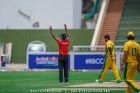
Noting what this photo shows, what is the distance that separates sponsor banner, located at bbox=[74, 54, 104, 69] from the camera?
39.4 m

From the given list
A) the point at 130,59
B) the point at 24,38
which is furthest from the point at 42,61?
the point at 130,59

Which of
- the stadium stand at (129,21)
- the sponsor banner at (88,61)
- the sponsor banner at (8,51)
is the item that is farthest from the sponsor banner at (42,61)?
the sponsor banner at (8,51)

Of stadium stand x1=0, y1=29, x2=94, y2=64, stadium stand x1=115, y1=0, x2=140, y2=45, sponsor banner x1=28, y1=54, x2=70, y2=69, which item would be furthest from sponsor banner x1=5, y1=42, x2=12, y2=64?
sponsor banner x1=28, y1=54, x2=70, y2=69

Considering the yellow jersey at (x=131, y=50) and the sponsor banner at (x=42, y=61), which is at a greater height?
the yellow jersey at (x=131, y=50)

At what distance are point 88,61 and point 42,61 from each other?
307cm

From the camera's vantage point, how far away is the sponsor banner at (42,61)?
132ft

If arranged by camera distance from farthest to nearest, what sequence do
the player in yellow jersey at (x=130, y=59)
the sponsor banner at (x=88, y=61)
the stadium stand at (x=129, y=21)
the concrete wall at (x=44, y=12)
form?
the concrete wall at (x=44, y=12) → the stadium stand at (x=129, y=21) → the sponsor banner at (x=88, y=61) → the player in yellow jersey at (x=130, y=59)

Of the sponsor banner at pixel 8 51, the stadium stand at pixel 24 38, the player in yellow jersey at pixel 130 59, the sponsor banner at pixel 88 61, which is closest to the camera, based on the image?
the player in yellow jersey at pixel 130 59

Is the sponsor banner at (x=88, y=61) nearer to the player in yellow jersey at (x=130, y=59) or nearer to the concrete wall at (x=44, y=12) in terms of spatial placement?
the concrete wall at (x=44, y=12)

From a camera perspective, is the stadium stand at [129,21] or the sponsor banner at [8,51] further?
the sponsor banner at [8,51]

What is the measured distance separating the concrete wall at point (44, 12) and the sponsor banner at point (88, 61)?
19398mm

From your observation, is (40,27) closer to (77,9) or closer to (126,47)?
(77,9)

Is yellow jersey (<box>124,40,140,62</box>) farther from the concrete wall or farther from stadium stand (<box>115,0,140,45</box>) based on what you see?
the concrete wall

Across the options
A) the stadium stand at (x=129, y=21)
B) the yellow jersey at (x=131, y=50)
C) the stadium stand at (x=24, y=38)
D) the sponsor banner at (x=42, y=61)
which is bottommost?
the sponsor banner at (x=42, y=61)
